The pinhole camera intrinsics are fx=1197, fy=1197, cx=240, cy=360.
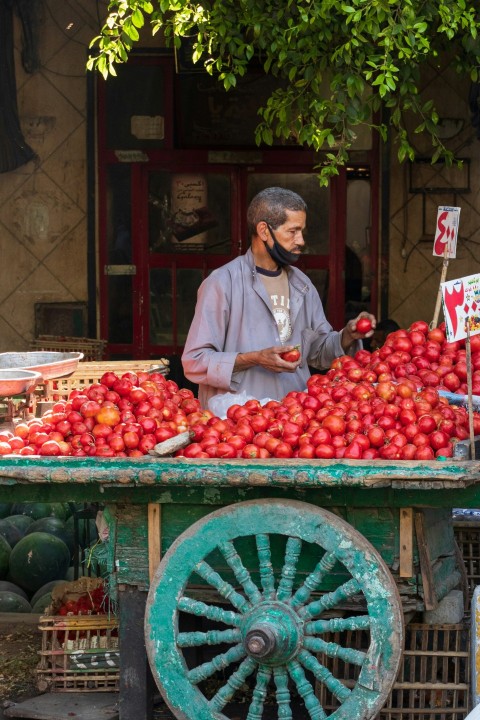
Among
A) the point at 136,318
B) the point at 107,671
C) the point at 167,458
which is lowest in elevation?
the point at 107,671

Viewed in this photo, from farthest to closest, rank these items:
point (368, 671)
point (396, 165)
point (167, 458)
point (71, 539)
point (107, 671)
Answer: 1. point (396, 165)
2. point (71, 539)
3. point (107, 671)
4. point (167, 458)
5. point (368, 671)

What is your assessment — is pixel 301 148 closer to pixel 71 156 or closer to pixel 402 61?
pixel 71 156

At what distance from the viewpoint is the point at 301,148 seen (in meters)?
9.26

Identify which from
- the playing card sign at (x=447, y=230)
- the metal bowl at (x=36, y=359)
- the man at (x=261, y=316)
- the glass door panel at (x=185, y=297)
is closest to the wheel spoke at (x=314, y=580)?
the man at (x=261, y=316)

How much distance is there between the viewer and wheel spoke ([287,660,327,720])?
3865 mm

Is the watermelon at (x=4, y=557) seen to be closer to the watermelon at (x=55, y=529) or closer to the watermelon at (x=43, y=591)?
the watermelon at (x=55, y=529)

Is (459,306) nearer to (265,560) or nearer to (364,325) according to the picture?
(364,325)

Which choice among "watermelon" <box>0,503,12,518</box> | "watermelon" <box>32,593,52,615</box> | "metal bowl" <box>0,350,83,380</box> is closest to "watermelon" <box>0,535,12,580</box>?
"watermelon" <box>32,593,52,615</box>

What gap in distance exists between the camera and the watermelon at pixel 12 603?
5805mm

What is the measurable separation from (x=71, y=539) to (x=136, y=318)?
3.27 meters

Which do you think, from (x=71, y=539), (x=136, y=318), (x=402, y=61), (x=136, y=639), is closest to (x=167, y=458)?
(x=136, y=639)

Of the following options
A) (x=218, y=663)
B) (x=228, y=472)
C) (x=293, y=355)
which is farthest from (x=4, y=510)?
(x=228, y=472)

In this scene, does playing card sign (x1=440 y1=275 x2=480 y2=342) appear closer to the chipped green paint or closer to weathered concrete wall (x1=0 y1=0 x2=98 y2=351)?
the chipped green paint

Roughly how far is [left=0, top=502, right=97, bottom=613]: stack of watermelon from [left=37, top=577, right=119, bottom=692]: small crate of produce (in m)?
1.02
